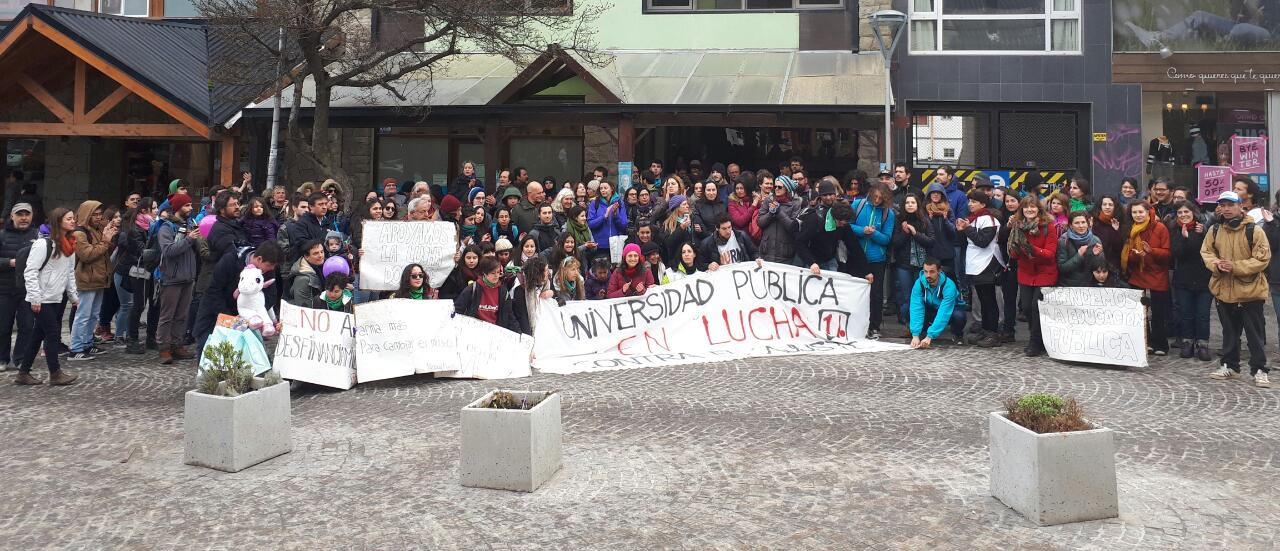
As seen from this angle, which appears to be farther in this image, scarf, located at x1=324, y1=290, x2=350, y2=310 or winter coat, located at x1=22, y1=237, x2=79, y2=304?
scarf, located at x1=324, y1=290, x2=350, y2=310

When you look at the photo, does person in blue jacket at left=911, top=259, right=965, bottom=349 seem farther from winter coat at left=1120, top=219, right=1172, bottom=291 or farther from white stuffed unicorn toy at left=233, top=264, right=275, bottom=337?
white stuffed unicorn toy at left=233, top=264, right=275, bottom=337

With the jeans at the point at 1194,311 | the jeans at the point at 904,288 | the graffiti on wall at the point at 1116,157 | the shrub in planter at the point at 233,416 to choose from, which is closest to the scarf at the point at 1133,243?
the jeans at the point at 1194,311

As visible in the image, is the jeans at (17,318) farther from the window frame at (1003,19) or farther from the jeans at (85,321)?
the window frame at (1003,19)

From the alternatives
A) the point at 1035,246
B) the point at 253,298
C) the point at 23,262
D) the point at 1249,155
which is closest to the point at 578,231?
the point at 253,298

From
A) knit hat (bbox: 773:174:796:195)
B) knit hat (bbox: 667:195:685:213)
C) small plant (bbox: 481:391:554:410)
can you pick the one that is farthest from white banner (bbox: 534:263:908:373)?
small plant (bbox: 481:391:554:410)

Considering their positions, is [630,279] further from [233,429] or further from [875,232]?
[233,429]

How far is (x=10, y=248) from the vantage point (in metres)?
9.75

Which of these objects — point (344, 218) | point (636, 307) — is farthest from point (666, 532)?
point (344, 218)

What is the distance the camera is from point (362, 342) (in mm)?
9523

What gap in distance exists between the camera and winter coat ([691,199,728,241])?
1270 cm

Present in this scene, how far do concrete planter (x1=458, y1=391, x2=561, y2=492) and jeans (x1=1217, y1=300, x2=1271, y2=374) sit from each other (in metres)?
7.13

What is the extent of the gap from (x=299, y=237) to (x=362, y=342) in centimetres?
219

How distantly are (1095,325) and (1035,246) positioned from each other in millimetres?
1076

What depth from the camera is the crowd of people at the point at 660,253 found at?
9.84 m
